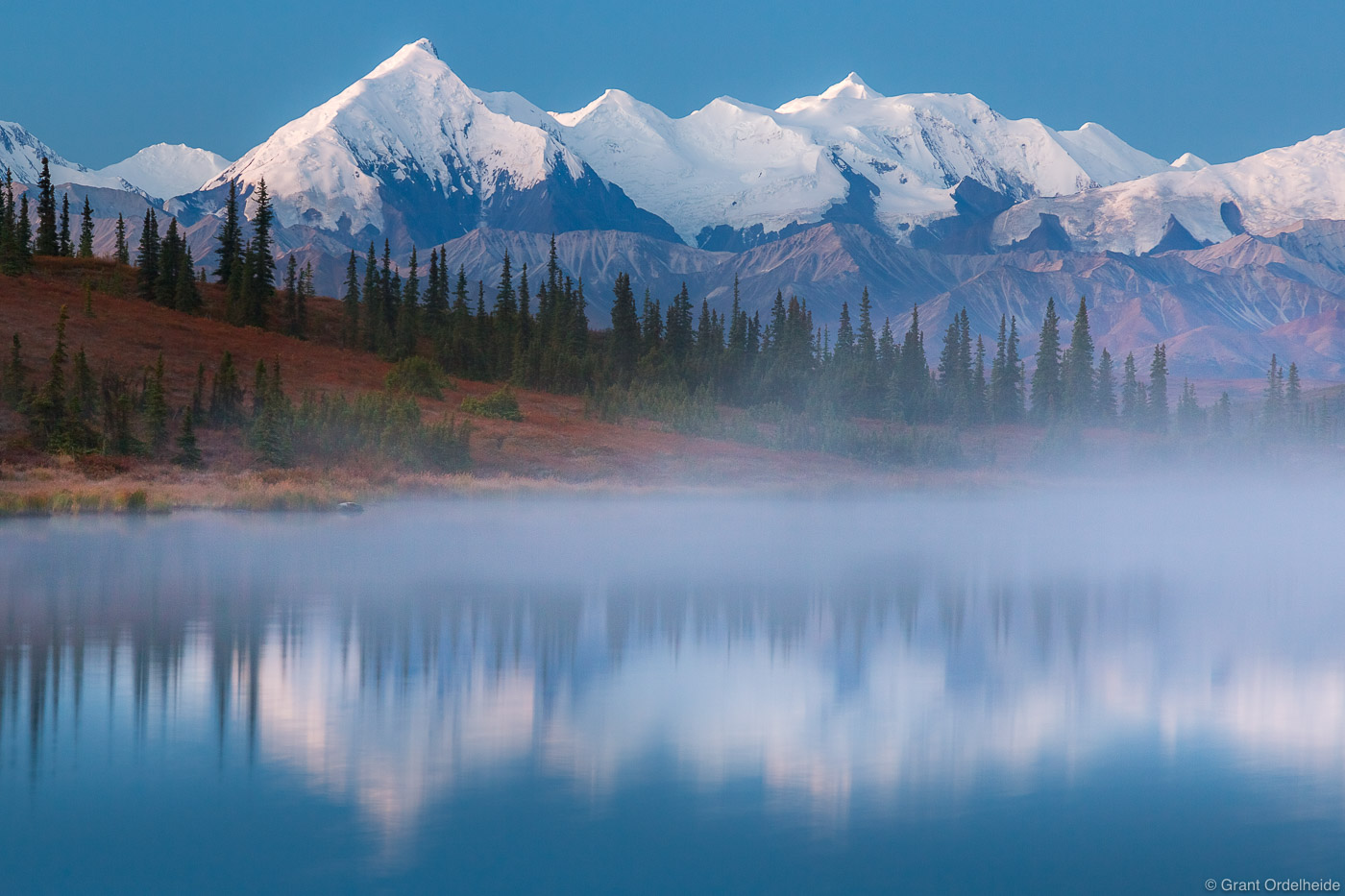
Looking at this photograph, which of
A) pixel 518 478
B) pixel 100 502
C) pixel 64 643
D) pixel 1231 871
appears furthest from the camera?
pixel 518 478

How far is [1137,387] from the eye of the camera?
6786 inches

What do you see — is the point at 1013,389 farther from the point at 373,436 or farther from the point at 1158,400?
the point at 373,436

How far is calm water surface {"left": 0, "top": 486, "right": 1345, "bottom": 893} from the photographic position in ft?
39.7

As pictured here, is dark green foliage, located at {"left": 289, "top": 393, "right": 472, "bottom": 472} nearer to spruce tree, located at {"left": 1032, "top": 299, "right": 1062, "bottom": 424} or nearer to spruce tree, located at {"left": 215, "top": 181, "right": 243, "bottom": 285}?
spruce tree, located at {"left": 215, "top": 181, "right": 243, "bottom": 285}

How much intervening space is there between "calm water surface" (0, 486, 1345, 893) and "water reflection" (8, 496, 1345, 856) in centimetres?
9

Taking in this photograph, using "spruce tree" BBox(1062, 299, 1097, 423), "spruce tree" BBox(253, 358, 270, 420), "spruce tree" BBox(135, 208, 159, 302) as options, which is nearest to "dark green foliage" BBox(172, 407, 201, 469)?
"spruce tree" BBox(253, 358, 270, 420)

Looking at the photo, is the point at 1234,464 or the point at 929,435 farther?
the point at 1234,464

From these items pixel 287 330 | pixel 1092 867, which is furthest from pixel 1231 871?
pixel 287 330

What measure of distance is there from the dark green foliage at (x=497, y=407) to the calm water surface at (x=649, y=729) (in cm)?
4848

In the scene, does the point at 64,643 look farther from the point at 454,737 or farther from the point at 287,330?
the point at 287,330

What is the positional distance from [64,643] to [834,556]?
25762mm

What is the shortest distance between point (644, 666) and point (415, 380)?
71.2 m

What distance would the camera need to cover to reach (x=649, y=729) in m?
16.9

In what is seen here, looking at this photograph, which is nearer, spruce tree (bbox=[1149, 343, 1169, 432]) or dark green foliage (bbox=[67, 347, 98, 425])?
dark green foliage (bbox=[67, 347, 98, 425])
